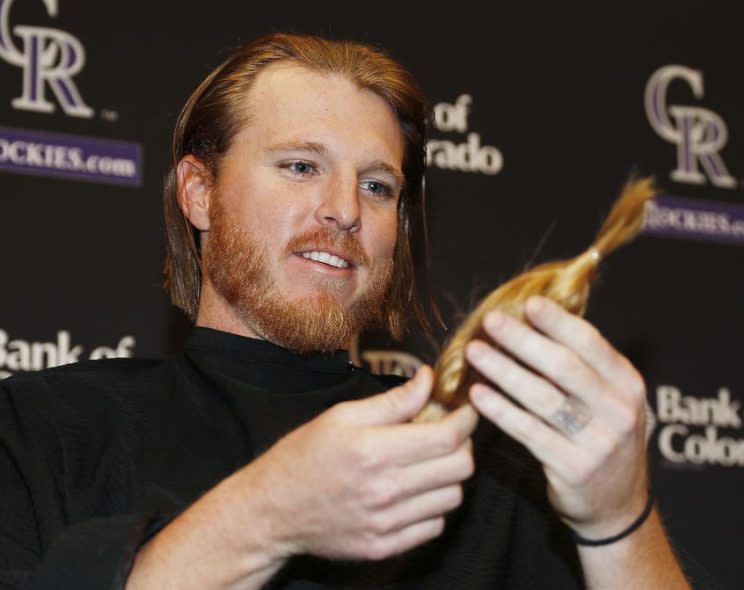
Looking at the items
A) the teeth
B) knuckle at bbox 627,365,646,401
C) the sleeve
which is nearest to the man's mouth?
the teeth

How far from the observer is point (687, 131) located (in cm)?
311

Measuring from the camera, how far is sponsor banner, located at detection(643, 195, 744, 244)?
9.93 feet

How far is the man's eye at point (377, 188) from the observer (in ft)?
6.75

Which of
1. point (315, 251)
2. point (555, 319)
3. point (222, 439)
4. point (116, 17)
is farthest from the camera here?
point (116, 17)

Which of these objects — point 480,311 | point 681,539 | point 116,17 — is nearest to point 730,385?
point 681,539

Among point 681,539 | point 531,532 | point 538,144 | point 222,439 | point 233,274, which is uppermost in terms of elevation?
point 538,144

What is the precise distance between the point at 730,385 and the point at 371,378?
125cm

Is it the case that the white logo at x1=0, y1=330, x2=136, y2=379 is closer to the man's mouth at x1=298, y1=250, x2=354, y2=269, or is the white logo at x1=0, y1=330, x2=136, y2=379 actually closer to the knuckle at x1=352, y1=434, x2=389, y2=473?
the man's mouth at x1=298, y1=250, x2=354, y2=269

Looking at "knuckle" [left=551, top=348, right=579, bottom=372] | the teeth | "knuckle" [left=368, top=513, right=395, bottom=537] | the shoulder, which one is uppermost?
the teeth

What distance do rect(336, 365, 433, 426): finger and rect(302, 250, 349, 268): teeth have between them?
746mm

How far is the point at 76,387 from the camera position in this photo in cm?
187

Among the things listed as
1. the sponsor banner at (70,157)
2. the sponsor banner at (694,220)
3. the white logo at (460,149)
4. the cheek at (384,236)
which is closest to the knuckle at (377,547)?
the cheek at (384,236)

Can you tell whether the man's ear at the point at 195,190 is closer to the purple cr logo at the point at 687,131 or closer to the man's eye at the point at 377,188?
the man's eye at the point at 377,188

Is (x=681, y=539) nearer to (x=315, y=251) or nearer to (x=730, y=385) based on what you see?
(x=730, y=385)
